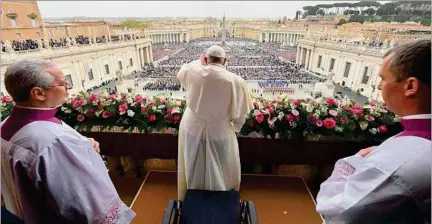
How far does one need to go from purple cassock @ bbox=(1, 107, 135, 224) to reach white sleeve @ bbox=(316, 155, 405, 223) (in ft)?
2.25

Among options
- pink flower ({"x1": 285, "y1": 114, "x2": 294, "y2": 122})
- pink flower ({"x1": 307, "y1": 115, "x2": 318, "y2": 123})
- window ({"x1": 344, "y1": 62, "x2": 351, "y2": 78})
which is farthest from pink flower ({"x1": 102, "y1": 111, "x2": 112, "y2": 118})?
window ({"x1": 344, "y1": 62, "x2": 351, "y2": 78})

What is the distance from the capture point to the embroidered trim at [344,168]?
0.61 m

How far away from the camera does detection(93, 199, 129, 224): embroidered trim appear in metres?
0.75

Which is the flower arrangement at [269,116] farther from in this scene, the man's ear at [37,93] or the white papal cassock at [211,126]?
the man's ear at [37,93]

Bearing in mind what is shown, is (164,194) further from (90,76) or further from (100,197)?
(90,76)

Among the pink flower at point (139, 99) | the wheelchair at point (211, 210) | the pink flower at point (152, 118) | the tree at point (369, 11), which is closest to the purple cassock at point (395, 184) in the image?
the wheelchair at point (211, 210)

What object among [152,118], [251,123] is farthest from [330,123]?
[152,118]

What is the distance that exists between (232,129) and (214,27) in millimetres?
3929

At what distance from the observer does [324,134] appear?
1.49 metres

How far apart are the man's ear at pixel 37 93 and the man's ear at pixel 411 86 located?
3.13 ft

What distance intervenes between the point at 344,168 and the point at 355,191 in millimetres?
112

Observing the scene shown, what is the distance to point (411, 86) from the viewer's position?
1.63ft

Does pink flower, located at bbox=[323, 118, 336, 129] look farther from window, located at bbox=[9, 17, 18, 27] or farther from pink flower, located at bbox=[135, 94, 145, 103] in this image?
window, located at bbox=[9, 17, 18, 27]

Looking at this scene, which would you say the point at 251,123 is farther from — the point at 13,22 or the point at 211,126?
the point at 13,22
